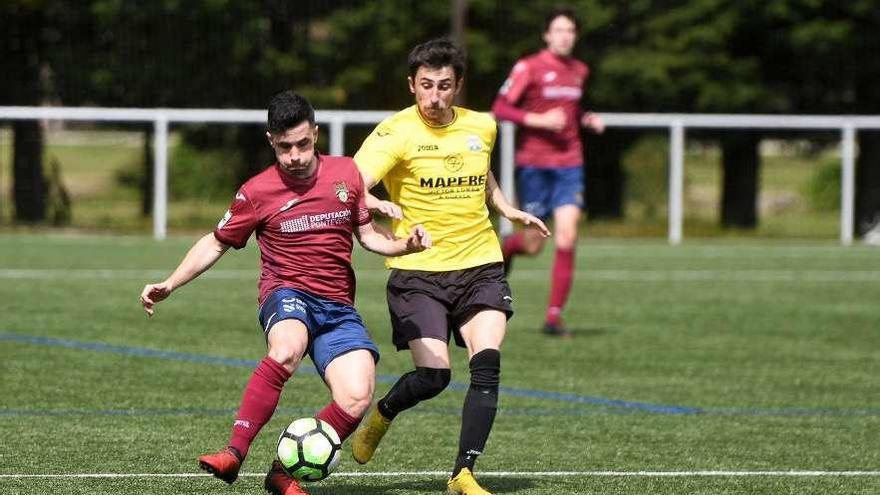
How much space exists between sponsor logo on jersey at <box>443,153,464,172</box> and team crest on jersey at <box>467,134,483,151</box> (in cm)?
6

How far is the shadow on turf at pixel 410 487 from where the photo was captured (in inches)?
267

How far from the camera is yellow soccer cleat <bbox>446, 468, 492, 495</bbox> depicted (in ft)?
21.4

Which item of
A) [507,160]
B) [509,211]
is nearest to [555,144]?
[509,211]

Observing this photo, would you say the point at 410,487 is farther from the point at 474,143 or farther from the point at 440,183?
the point at 474,143

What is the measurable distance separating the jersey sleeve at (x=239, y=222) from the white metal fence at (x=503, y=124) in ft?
60.5

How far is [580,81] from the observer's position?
12.9 metres

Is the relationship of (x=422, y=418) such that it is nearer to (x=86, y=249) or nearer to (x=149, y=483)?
(x=149, y=483)

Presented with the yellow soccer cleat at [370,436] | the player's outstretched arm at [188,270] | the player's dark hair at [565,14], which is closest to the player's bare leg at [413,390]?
the yellow soccer cleat at [370,436]

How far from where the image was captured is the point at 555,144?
12734 mm

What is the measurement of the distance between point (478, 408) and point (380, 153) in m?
1.19

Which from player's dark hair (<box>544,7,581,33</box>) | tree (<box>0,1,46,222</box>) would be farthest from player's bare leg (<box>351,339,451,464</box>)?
tree (<box>0,1,46,222</box>)

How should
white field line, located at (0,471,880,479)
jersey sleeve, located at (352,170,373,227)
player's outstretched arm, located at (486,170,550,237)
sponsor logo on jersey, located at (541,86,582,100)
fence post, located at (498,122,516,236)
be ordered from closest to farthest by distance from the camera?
1. jersey sleeve, located at (352,170,373,227)
2. white field line, located at (0,471,880,479)
3. player's outstretched arm, located at (486,170,550,237)
4. sponsor logo on jersey, located at (541,86,582,100)
5. fence post, located at (498,122,516,236)

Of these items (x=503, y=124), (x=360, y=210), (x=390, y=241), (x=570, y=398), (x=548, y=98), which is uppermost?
(x=548, y=98)

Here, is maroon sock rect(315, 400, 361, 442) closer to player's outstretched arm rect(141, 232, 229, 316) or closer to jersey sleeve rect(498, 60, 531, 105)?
player's outstretched arm rect(141, 232, 229, 316)
